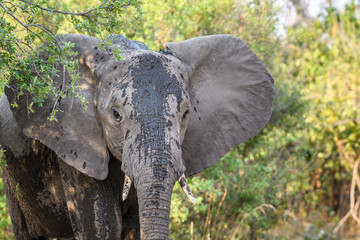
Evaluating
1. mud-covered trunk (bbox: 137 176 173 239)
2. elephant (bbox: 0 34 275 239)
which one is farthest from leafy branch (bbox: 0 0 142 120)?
mud-covered trunk (bbox: 137 176 173 239)

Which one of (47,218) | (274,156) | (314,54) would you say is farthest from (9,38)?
(314,54)

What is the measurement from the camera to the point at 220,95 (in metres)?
5.05

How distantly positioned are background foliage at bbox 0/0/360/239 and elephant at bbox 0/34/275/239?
1.25 feet

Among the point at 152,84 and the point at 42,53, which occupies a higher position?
the point at 42,53

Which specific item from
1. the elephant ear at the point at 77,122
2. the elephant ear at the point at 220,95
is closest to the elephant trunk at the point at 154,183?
the elephant ear at the point at 77,122

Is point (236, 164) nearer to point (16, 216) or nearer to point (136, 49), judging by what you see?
point (16, 216)

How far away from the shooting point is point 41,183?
509cm

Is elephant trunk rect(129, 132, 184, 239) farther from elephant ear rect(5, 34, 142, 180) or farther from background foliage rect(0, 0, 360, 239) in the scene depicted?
background foliage rect(0, 0, 360, 239)

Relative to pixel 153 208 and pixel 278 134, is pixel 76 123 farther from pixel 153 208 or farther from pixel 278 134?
pixel 278 134

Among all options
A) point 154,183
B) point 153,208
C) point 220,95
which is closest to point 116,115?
point 154,183

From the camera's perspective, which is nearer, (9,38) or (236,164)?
(9,38)

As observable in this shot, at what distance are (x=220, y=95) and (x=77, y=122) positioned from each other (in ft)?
4.06

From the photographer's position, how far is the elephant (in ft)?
12.8

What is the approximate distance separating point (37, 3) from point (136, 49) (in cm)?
79
